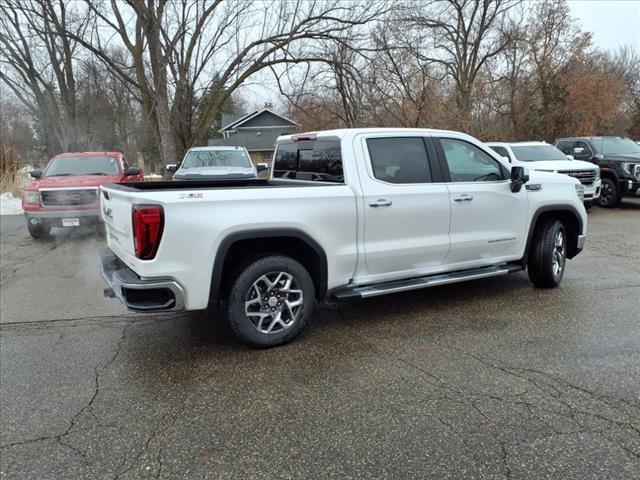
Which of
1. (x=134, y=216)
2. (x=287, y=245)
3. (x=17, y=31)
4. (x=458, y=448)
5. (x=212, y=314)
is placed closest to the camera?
(x=458, y=448)

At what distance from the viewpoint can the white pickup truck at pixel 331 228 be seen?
354 cm

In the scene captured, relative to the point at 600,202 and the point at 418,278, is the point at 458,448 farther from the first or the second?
the point at 600,202

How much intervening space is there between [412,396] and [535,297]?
278 cm

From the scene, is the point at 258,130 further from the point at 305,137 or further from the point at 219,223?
the point at 219,223

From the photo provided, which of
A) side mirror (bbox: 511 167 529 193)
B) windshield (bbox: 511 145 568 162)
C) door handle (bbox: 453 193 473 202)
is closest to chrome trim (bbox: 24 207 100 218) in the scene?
door handle (bbox: 453 193 473 202)

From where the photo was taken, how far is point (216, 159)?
41.7ft

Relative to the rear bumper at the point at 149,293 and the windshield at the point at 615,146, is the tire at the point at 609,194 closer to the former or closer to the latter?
the windshield at the point at 615,146

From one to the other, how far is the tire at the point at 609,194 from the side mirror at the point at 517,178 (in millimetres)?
9554

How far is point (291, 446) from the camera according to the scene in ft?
8.84

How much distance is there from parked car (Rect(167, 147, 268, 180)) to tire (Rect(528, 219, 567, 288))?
23.5 feet

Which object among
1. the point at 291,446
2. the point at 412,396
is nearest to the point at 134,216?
the point at 291,446

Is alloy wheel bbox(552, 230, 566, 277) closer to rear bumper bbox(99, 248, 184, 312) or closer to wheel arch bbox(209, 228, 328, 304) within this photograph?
wheel arch bbox(209, 228, 328, 304)

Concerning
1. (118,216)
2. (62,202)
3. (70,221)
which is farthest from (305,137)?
(62,202)

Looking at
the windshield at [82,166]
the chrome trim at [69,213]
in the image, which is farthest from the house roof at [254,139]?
the chrome trim at [69,213]
